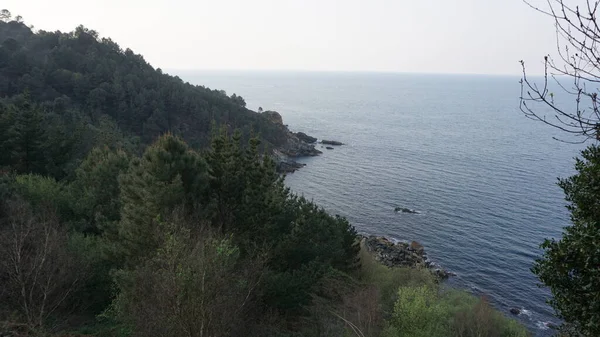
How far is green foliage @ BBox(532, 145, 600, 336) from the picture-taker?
679 centimetres

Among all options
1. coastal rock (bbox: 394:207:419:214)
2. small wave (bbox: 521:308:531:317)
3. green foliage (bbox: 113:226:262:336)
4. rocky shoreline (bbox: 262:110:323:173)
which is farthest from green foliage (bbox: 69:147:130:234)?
rocky shoreline (bbox: 262:110:323:173)

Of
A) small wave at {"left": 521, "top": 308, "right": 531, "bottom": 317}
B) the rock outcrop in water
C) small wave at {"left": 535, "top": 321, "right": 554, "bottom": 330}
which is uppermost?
the rock outcrop in water

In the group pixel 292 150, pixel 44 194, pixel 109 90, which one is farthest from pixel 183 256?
pixel 292 150

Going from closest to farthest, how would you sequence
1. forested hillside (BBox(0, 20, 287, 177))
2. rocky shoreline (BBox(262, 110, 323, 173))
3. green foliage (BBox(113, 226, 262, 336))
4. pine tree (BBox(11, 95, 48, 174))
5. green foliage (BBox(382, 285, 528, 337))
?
1. green foliage (BBox(113, 226, 262, 336))
2. green foliage (BBox(382, 285, 528, 337))
3. pine tree (BBox(11, 95, 48, 174))
4. forested hillside (BBox(0, 20, 287, 177))
5. rocky shoreline (BBox(262, 110, 323, 173))

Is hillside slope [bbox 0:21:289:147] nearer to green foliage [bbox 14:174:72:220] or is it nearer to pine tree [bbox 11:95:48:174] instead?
pine tree [bbox 11:95:48:174]

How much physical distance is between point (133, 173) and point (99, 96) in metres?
57.0

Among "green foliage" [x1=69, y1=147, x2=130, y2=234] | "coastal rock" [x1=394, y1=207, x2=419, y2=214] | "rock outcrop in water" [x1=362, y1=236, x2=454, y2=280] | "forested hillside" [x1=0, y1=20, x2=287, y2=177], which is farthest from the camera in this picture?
"forested hillside" [x1=0, y1=20, x2=287, y2=177]

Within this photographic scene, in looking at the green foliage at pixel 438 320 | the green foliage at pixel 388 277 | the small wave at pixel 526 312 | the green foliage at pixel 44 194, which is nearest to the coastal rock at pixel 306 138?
the green foliage at pixel 388 277

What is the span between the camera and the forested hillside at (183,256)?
437 inches

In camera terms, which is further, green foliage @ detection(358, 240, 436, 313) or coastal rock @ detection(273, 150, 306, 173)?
coastal rock @ detection(273, 150, 306, 173)

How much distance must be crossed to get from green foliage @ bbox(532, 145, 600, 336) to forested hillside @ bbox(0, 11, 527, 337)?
7.90 metres

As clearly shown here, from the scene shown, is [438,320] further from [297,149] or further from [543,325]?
[297,149]

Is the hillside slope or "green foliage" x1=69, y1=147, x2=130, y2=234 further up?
the hillside slope

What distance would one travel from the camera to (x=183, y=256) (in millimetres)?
10750
